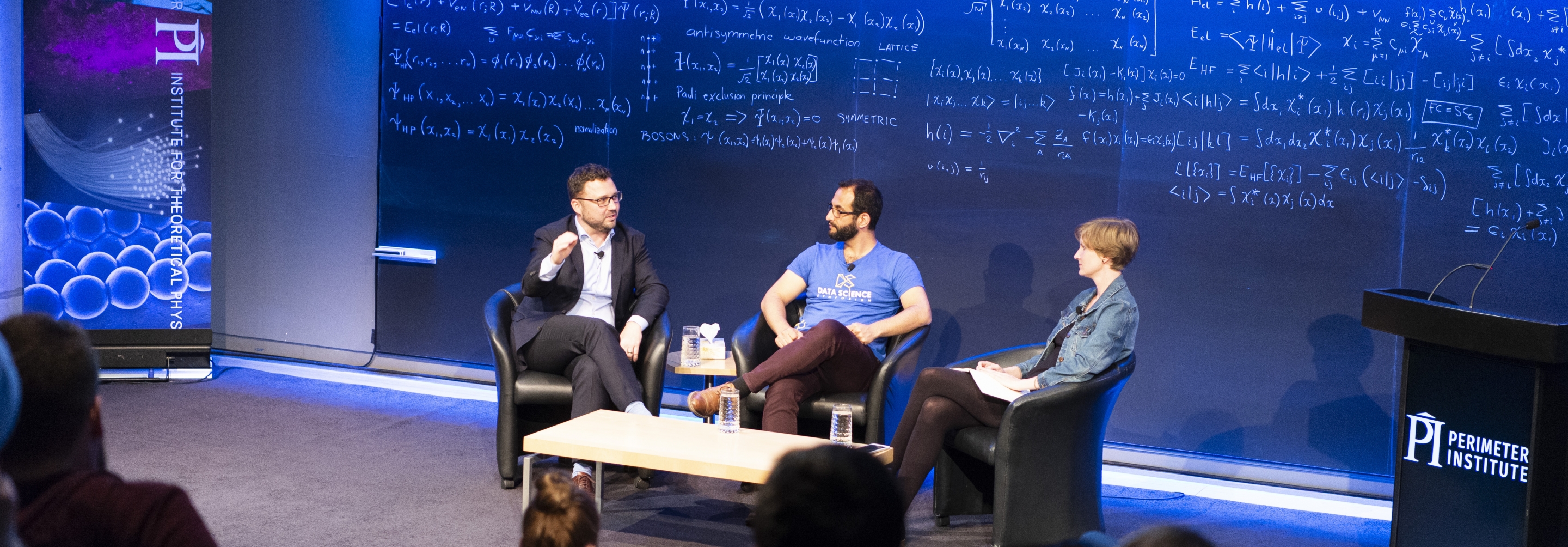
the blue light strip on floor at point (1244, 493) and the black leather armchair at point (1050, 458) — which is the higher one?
the black leather armchair at point (1050, 458)

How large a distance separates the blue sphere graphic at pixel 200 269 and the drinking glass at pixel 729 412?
12.1 ft

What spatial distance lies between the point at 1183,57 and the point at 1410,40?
2.74 ft

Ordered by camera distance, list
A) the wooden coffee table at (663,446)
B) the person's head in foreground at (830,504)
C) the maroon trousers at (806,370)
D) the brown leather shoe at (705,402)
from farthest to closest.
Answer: the maroon trousers at (806,370)
the brown leather shoe at (705,402)
the wooden coffee table at (663,446)
the person's head in foreground at (830,504)

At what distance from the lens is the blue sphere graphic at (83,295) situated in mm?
6055

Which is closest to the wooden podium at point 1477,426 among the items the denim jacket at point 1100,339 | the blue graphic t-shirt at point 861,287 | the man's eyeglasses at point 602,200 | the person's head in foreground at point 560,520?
the denim jacket at point 1100,339

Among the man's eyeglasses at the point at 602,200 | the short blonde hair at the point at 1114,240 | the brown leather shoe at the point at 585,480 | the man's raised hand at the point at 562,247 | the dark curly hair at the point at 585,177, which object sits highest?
the dark curly hair at the point at 585,177

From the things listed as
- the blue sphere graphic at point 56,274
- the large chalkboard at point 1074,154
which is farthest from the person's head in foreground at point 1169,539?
the blue sphere graphic at point 56,274

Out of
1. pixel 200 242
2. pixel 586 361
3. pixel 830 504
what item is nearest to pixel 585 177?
pixel 586 361

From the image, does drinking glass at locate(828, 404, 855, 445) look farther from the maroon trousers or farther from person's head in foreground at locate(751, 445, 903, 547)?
person's head in foreground at locate(751, 445, 903, 547)

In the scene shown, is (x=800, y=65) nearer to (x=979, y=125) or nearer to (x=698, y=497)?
(x=979, y=125)

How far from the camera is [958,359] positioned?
5434 millimetres

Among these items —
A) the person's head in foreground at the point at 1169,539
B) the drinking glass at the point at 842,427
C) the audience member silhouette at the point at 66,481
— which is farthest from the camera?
the drinking glass at the point at 842,427

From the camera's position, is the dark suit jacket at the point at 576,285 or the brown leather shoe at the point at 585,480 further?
the dark suit jacket at the point at 576,285

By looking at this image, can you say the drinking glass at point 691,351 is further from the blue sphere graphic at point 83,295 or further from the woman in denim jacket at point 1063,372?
the blue sphere graphic at point 83,295
